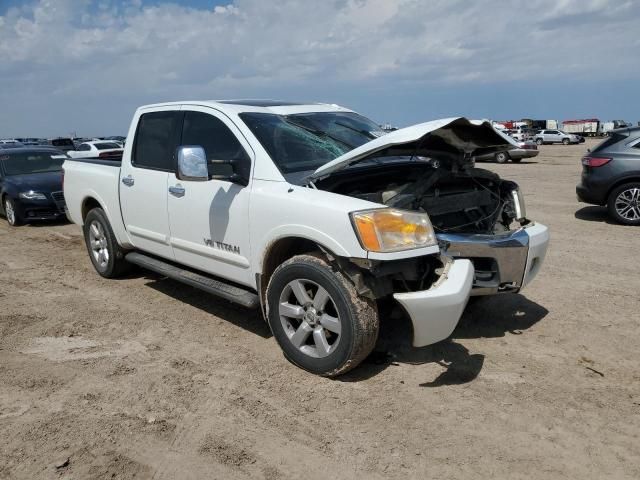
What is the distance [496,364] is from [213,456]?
2.11 m

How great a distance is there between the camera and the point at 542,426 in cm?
308

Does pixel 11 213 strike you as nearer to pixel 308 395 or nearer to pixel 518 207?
pixel 308 395

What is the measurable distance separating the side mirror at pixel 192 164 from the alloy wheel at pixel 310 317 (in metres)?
1.09

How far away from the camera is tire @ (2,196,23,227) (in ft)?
33.8

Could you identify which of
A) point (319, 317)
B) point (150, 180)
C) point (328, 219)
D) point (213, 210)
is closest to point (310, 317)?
point (319, 317)

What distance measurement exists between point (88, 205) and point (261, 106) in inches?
A: 114

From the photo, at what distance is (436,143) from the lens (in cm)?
404

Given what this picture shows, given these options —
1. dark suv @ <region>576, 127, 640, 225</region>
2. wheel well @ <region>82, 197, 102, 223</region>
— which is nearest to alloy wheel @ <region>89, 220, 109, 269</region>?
wheel well @ <region>82, 197, 102, 223</region>

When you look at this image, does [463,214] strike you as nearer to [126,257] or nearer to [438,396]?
[438,396]

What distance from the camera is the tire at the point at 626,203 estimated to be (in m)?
8.88

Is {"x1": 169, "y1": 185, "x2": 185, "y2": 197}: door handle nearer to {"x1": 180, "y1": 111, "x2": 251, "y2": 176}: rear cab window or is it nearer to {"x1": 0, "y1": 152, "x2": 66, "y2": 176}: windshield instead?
{"x1": 180, "y1": 111, "x2": 251, "y2": 176}: rear cab window

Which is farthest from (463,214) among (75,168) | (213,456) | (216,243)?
(75,168)

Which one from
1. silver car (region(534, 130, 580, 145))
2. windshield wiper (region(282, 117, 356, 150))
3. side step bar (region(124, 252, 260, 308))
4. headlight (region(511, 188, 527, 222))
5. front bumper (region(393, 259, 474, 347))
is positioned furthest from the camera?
silver car (region(534, 130, 580, 145))

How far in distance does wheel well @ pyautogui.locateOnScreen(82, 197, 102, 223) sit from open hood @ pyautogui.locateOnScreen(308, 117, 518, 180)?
350 cm
